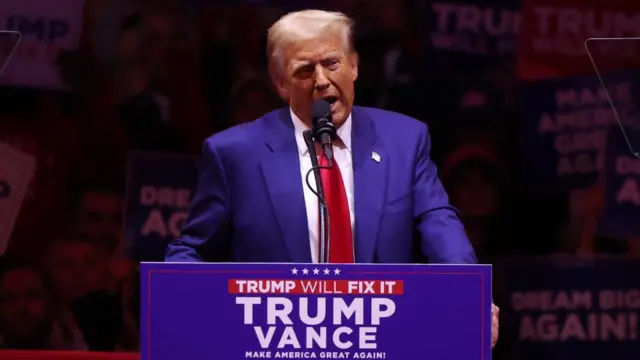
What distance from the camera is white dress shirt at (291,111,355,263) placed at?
2.21 m

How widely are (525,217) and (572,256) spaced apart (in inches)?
8.3

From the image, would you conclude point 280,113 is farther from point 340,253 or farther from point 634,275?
point 634,275

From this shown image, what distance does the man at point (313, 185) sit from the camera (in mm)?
2199

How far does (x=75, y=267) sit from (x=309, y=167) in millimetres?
1844

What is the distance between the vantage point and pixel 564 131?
384 centimetres

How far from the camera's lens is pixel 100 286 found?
12.6 ft

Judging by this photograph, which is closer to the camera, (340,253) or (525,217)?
(340,253)

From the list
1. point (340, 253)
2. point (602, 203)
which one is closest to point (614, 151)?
point (602, 203)

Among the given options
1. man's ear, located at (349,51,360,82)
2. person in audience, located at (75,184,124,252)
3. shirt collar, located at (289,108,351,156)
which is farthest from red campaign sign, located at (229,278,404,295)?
person in audience, located at (75,184,124,252)

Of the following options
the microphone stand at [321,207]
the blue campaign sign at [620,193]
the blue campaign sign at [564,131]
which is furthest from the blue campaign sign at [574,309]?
the microphone stand at [321,207]

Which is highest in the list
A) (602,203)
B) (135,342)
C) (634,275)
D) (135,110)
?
(135,110)

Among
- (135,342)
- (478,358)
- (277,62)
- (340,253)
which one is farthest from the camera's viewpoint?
(135,342)

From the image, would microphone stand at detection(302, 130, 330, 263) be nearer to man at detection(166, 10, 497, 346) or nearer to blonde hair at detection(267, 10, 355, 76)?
man at detection(166, 10, 497, 346)

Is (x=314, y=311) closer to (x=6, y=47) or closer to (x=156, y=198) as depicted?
(x=6, y=47)
